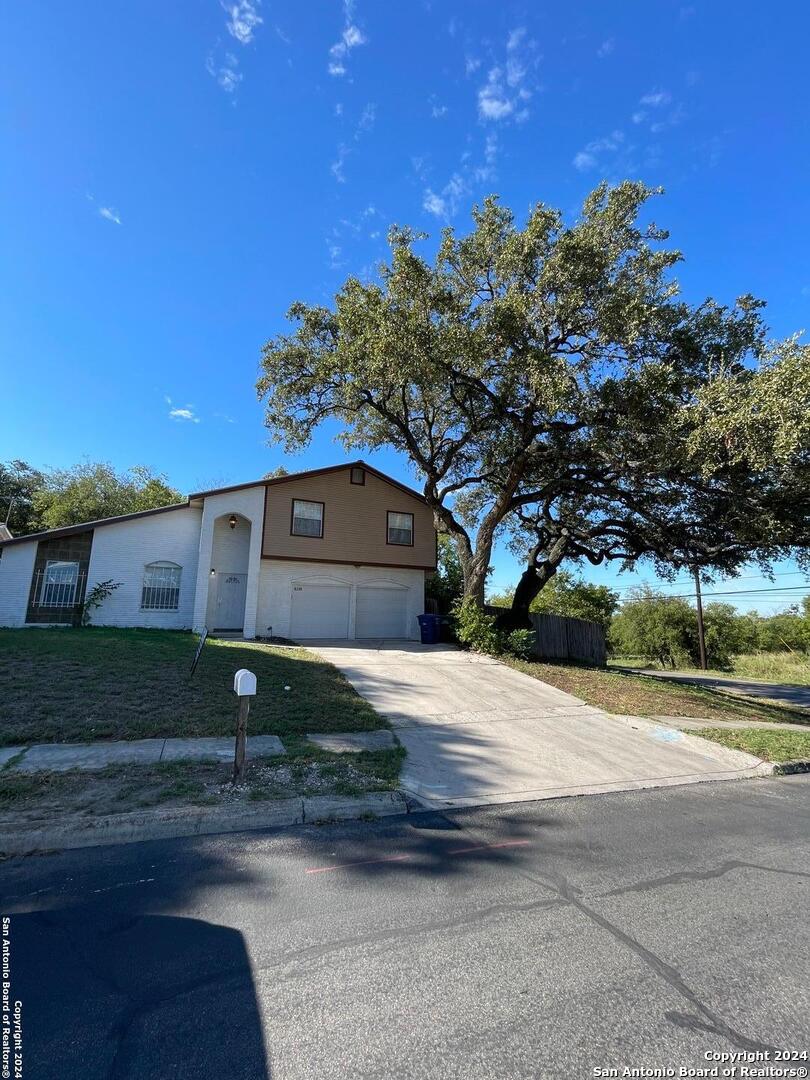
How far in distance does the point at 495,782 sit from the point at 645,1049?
3.63 meters

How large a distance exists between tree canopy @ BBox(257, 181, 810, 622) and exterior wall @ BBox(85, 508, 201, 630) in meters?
5.62

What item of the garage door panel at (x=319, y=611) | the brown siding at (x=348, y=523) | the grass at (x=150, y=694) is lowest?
the grass at (x=150, y=694)

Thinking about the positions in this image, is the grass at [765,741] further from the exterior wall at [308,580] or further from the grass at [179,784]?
the exterior wall at [308,580]

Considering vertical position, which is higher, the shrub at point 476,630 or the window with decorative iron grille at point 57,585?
the window with decorative iron grille at point 57,585

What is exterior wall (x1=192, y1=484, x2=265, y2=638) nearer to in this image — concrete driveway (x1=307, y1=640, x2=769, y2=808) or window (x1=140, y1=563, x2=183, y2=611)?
window (x1=140, y1=563, x2=183, y2=611)

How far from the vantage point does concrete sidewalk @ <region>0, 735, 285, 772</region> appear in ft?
17.3

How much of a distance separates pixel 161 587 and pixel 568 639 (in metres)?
16.4

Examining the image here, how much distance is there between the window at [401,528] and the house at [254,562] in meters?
0.04

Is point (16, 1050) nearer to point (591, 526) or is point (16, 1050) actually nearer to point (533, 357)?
point (533, 357)

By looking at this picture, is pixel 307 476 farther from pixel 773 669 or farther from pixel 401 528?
pixel 773 669

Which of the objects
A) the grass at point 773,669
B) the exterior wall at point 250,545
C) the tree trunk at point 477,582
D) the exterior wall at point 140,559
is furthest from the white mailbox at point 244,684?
the grass at point 773,669

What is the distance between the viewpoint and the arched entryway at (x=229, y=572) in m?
18.3

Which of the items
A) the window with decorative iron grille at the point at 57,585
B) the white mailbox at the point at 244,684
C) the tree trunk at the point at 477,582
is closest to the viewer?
the white mailbox at the point at 244,684

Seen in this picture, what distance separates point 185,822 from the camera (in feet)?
13.8
